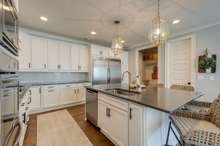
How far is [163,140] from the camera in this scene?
1.77 metres

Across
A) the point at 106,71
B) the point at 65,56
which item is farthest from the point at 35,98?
the point at 106,71

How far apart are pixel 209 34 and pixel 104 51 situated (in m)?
3.73

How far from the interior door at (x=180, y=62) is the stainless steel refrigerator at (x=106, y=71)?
2276 mm

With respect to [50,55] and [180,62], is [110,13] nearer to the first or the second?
[50,55]

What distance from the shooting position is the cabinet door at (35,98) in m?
3.65

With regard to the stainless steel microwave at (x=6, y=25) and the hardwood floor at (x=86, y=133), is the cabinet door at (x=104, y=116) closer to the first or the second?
the hardwood floor at (x=86, y=133)

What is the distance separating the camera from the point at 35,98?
12.2 ft

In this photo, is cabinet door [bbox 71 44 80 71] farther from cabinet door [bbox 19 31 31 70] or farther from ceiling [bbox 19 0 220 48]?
cabinet door [bbox 19 31 31 70]

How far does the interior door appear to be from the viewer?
3982 mm

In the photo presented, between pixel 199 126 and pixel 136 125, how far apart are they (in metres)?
0.68

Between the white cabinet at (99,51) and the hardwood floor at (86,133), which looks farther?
the white cabinet at (99,51)

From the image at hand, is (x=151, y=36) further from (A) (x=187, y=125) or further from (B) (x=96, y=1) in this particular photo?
(A) (x=187, y=125)

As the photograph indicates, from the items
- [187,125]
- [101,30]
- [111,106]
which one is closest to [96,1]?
[101,30]

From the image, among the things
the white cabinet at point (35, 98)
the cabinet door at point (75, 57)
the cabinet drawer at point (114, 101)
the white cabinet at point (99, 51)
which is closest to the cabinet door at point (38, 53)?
the white cabinet at point (35, 98)
